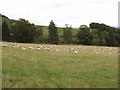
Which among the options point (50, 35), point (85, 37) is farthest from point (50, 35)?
point (85, 37)

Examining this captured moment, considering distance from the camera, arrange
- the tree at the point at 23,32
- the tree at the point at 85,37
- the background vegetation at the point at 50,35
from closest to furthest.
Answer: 1. the tree at the point at 23,32
2. the background vegetation at the point at 50,35
3. the tree at the point at 85,37

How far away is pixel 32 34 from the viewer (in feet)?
251

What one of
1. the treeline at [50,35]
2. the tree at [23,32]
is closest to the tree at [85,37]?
the treeline at [50,35]

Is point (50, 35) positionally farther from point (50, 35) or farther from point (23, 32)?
point (23, 32)

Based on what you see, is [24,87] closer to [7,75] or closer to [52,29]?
[7,75]

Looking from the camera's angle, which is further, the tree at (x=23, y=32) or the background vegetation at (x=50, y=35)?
the background vegetation at (x=50, y=35)

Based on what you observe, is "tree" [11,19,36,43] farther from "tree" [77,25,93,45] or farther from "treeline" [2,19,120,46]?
"tree" [77,25,93,45]

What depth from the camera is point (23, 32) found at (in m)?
74.6

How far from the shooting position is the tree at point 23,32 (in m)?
74.6

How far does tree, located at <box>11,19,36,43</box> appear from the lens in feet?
245

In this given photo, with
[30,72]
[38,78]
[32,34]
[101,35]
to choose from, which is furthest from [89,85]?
[101,35]

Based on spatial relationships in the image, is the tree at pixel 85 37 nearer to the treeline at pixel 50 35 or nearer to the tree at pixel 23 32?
the treeline at pixel 50 35

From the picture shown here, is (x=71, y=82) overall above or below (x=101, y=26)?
below

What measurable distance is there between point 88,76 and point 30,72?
3374mm
